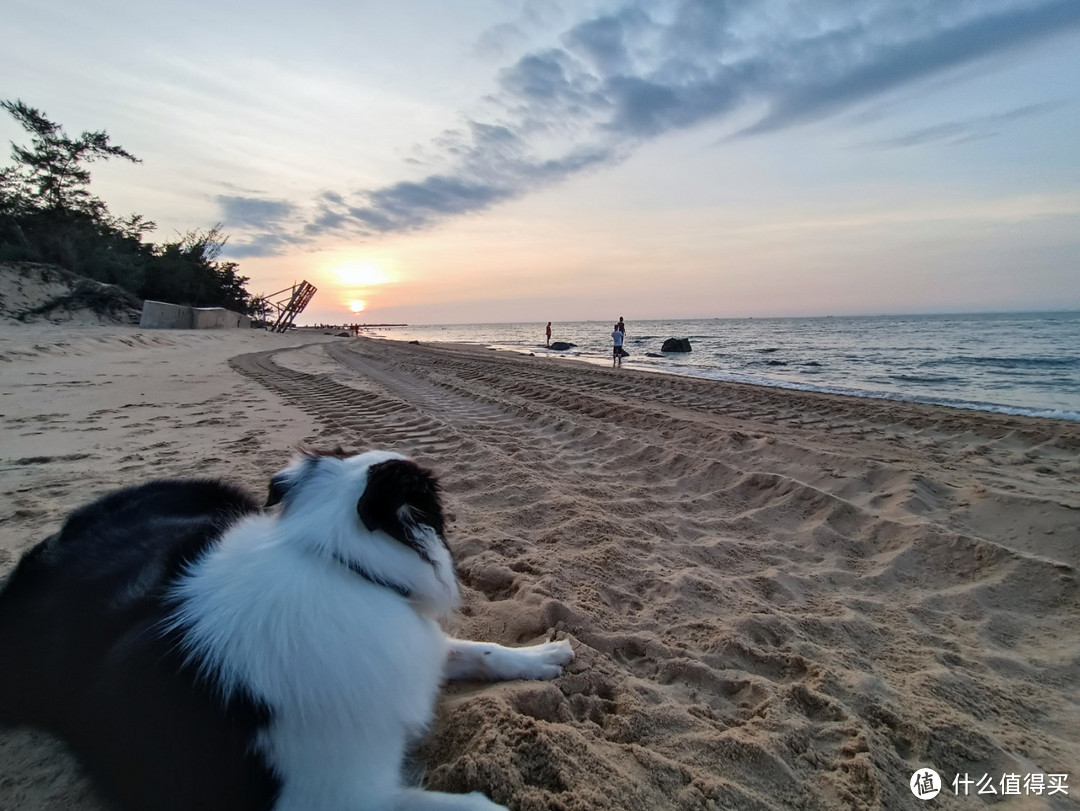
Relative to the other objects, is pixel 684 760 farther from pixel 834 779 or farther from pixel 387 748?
pixel 387 748

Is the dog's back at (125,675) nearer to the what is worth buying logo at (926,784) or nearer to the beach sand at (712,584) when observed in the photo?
the beach sand at (712,584)

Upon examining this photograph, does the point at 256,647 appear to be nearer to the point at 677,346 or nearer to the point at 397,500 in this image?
the point at 397,500

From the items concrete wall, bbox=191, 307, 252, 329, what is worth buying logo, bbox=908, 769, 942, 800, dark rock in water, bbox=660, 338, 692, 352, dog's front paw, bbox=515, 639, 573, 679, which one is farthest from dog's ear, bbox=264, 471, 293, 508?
concrete wall, bbox=191, 307, 252, 329

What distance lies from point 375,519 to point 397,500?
0.30 feet

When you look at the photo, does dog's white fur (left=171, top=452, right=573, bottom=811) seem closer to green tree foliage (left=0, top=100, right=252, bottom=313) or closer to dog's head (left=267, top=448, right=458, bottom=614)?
dog's head (left=267, top=448, right=458, bottom=614)

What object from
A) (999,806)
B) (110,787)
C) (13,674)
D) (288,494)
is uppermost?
(288,494)

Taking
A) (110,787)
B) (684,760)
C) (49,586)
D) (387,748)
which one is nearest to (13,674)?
(49,586)

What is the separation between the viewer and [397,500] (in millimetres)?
1650

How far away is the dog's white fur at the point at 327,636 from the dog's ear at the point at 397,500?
3 cm

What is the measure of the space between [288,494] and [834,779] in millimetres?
2062

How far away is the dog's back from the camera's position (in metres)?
1.29

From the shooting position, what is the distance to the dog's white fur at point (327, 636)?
1.33 m

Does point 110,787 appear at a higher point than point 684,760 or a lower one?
higher

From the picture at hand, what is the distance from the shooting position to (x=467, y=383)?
11320 millimetres
